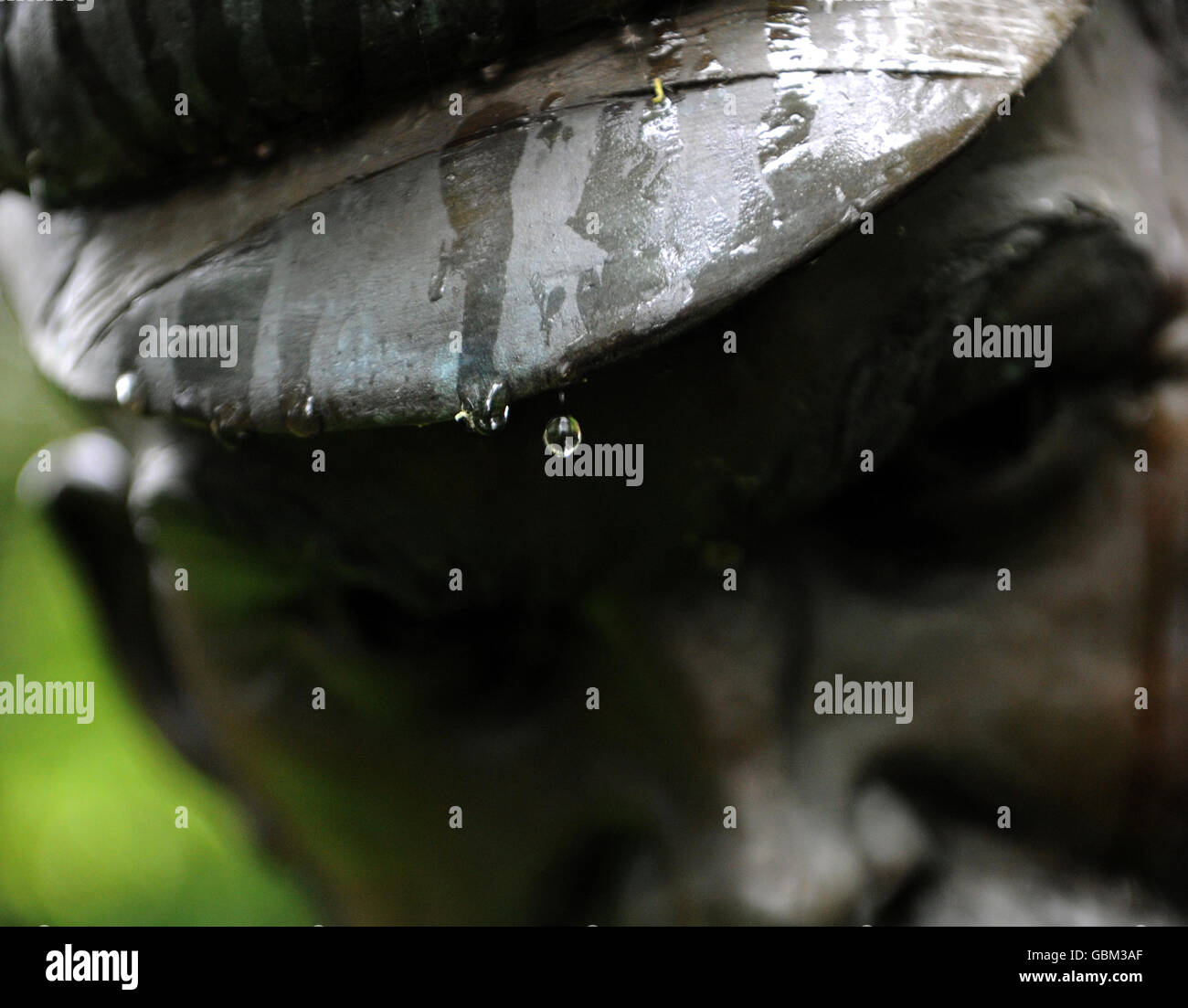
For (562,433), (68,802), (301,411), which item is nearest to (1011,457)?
(562,433)

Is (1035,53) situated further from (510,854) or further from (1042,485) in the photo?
(510,854)

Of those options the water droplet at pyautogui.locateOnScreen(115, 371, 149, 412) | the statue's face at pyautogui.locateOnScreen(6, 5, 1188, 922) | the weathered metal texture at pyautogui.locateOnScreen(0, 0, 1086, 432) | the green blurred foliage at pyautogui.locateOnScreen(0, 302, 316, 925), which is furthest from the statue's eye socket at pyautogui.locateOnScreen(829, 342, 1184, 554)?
the green blurred foliage at pyautogui.locateOnScreen(0, 302, 316, 925)

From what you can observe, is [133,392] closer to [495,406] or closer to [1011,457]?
[495,406]

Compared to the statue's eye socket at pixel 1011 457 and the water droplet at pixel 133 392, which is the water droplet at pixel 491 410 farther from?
the statue's eye socket at pixel 1011 457

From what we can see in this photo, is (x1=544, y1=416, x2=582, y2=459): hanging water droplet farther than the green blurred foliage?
No

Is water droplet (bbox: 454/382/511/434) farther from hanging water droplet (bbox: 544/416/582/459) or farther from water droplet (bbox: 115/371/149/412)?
water droplet (bbox: 115/371/149/412)

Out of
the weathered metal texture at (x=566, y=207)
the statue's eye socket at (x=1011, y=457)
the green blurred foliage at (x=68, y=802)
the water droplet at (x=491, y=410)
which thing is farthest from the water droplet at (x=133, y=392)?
the green blurred foliage at (x=68, y=802)
